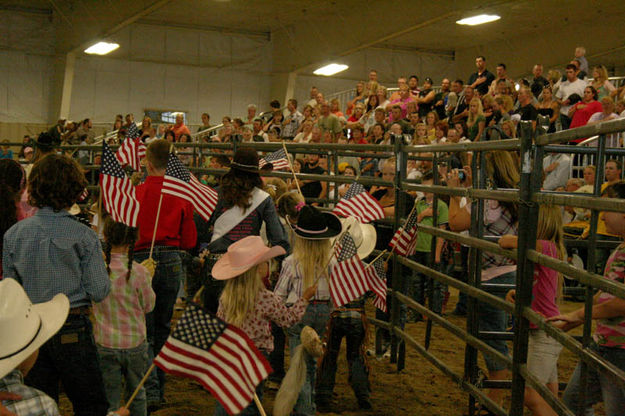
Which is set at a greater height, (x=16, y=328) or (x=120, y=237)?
(x=120, y=237)

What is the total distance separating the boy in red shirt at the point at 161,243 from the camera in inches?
221

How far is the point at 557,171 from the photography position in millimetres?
11180

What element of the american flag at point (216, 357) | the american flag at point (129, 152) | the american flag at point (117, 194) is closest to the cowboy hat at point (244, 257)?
the american flag at point (117, 194)

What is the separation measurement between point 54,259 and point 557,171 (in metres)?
9.08

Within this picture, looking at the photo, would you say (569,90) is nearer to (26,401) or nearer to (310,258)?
(310,258)

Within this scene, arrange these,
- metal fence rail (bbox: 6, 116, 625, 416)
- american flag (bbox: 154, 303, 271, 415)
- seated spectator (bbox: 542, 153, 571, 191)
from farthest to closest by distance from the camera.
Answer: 1. seated spectator (bbox: 542, 153, 571, 191)
2. metal fence rail (bbox: 6, 116, 625, 416)
3. american flag (bbox: 154, 303, 271, 415)

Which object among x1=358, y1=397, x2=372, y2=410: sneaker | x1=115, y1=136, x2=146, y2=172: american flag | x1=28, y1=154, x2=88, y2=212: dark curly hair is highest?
x1=115, y1=136, x2=146, y2=172: american flag

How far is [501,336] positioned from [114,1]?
66.5 feet

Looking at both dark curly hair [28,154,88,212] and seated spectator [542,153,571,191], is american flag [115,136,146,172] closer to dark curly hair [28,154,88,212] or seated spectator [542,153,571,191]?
dark curly hair [28,154,88,212]

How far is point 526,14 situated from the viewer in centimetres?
2472

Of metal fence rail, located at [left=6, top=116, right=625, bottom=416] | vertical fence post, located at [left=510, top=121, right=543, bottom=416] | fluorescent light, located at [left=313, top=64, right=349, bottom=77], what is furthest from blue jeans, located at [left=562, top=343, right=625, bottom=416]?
fluorescent light, located at [left=313, top=64, right=349, bottom=77]

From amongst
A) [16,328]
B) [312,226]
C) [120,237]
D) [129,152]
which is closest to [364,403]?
[312,226]

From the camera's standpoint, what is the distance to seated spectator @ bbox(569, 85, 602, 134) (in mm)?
13242

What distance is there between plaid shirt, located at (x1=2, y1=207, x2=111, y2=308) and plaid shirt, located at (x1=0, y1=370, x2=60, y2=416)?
31.4 inches
